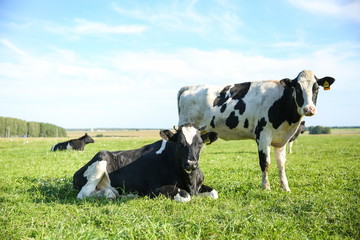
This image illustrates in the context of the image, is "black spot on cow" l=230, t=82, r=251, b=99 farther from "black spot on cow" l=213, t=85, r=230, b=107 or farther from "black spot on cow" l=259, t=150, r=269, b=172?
"black spot on cow" l=259, t=150, r=269, b=172

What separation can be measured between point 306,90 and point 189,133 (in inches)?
128

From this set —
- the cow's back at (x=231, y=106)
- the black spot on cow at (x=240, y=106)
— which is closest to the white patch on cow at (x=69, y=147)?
the cow's back at (x=231, y=106)

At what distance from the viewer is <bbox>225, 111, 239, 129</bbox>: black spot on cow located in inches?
360

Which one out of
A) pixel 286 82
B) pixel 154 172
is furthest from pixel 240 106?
pixel 154 172

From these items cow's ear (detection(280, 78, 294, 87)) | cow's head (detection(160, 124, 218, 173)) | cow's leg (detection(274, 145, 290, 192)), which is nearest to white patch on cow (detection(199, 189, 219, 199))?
cow's head (detection(160, 124, 218, 173))

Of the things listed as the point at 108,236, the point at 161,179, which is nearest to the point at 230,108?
the point at 161,179

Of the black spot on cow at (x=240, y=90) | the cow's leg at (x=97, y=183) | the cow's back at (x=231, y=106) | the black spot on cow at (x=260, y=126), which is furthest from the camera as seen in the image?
the black spot on cow at (x=240, y=90)

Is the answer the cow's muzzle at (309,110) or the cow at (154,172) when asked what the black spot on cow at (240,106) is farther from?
the cow at (154,172)

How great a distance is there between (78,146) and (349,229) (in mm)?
23643

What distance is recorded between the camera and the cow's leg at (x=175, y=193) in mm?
6387

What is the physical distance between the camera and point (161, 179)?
727 cm

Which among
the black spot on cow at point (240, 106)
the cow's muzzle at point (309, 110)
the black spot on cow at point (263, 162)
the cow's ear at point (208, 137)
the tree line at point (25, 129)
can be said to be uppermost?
the black spot on cow at point (240, 106)

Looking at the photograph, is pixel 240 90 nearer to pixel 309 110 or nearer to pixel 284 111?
pixel 284 111

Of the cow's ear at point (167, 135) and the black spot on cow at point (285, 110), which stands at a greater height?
the black spot on cow at point (285, 110)
